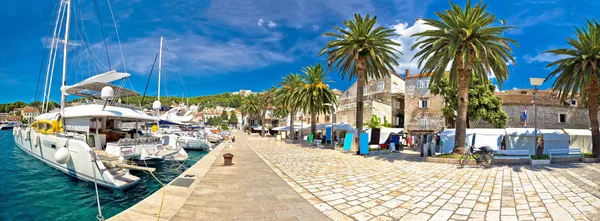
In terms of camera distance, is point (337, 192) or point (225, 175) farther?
point (225, 175)

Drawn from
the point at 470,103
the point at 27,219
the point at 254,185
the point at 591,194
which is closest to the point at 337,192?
the point at 254,185

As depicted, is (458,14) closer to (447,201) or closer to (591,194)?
(591,194)

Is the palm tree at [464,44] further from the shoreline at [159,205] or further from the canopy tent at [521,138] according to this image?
the shoreline at [159,205]

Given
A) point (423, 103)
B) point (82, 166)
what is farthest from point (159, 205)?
point (423, 103)

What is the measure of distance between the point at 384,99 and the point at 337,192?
44.6 metres

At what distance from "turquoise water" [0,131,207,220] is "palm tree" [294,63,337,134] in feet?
63.3

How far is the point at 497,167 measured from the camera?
12672mm

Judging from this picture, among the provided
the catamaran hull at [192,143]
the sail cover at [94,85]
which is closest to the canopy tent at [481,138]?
the sail cover at [94,85]

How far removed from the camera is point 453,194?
7.78 m

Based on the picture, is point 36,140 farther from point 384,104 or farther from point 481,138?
point 384,104

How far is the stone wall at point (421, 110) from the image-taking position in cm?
4182

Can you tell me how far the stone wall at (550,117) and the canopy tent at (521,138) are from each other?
21.7 metres

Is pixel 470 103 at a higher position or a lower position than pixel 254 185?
higher

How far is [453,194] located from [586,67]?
15.2 m
